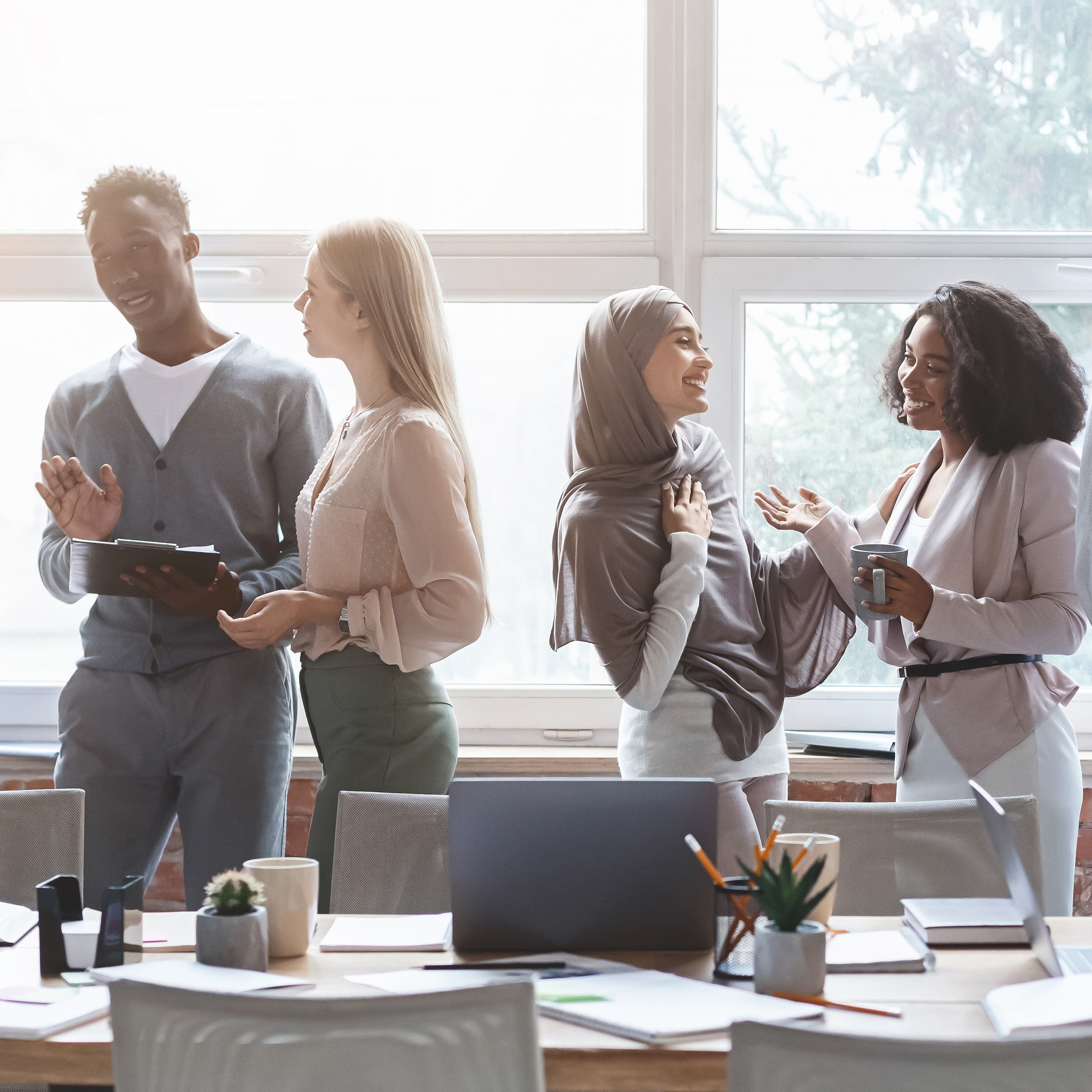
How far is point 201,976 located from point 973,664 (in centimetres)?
161

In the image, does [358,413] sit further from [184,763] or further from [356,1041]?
[356,1041]

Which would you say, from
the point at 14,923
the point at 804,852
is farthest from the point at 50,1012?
the point at 804,852

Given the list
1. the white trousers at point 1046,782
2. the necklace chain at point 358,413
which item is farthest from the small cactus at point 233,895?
the white trousers at point 1046,782

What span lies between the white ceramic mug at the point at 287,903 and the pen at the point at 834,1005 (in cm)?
58

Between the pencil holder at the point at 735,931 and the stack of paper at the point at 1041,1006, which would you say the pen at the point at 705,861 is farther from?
the stack of paper at the point at 1041,1006

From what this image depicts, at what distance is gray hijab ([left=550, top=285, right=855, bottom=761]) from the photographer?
2270 mm

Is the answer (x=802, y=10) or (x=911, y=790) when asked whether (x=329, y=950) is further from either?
(x=802, y=10)

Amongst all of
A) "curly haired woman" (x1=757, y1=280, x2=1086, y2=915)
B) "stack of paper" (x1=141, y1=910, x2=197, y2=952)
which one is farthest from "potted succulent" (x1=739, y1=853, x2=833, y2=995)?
"curly haired woman" (x1=757, y1=280, x2=1086, y2=915)

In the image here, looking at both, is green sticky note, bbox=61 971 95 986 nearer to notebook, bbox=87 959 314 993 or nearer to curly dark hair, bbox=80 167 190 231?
notebook, bbox=87 959 314 993

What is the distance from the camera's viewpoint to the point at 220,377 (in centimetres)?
259

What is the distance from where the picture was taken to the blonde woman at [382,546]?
2.13 m

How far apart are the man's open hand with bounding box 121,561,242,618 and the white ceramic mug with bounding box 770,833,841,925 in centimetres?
125

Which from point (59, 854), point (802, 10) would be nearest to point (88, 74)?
point (802, 10)

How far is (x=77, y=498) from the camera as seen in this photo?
8.14 feet
